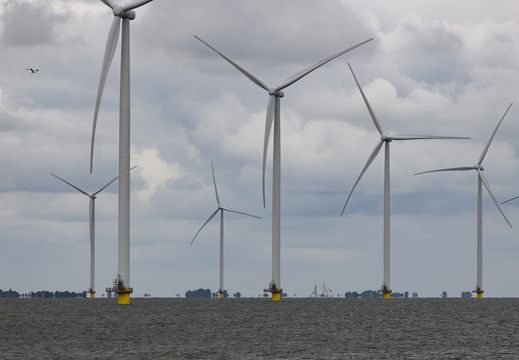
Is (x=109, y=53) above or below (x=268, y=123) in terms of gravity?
above

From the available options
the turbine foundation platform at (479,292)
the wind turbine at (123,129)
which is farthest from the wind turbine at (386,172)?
the wind turbine at (123,129)

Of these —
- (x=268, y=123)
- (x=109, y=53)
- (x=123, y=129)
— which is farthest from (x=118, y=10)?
(x=268, y=123)

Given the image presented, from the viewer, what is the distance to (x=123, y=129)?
73.8 meters

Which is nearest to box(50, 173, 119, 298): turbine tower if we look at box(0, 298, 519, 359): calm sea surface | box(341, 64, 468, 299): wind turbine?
box(341, 64, 468, 299): wind turbine

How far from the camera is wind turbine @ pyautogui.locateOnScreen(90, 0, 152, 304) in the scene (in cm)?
7225

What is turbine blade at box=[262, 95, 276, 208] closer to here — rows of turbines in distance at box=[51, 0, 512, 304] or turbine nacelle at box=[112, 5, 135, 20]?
rows of turbines in distance at box=[51, 0, 512, 304]

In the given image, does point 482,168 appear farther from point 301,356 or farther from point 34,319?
point 301,356

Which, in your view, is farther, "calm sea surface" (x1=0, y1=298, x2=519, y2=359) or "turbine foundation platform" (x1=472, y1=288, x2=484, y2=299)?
"turbine foundation platform" (x1=472, y1=288, x2=484, y2=299)

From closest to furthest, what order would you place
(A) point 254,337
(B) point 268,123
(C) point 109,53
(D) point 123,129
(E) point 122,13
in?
(A) point 254,337 → (D) point 123,129 → (C) point 109,53 → (E) point 122,13 → (B) point 268,123

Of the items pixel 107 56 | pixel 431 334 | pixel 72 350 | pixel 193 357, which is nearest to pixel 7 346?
pixel 72 350

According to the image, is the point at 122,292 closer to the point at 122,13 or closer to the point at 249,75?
the point at 122,13

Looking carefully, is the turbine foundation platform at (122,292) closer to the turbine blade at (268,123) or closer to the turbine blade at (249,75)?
the turbine blade at (268,123)

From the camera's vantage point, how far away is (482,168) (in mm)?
135625

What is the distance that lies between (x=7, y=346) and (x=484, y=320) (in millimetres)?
34792
